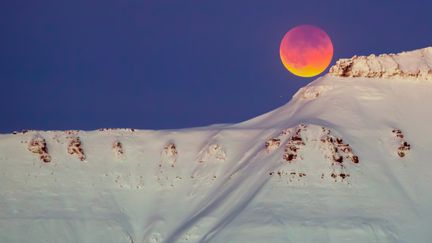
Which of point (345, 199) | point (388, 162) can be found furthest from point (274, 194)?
point (388, 162)

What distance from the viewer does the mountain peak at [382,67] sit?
134 metres

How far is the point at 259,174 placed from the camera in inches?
4547

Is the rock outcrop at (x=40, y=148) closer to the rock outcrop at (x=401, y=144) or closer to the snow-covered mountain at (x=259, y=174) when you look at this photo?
the snow-covered mountain at (x=259, y=174)

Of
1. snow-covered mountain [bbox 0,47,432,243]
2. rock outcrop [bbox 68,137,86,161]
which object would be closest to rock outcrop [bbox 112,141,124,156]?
snow-covered mountain [bbox 0,47,432,243]

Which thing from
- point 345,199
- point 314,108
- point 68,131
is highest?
point 68,131

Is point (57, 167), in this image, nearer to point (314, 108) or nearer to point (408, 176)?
point (314, 108)

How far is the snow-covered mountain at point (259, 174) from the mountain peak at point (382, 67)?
0.44 feet

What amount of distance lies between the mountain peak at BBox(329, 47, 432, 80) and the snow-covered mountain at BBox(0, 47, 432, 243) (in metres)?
0.13

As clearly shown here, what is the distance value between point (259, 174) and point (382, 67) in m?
28.5

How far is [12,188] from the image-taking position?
122688mm

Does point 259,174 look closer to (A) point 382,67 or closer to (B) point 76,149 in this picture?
(B) point 76,149

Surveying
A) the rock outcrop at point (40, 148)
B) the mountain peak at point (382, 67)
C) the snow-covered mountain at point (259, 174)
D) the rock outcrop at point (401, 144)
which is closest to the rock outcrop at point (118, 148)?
the snow-covered mountain at point (259, 174)

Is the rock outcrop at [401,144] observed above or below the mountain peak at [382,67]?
below

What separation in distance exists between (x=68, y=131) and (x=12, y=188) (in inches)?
538
